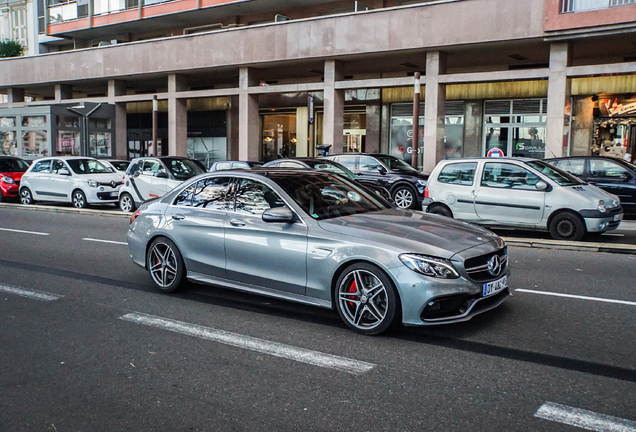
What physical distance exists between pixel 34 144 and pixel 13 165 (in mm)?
6414

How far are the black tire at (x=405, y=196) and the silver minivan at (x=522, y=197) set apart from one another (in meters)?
3.88

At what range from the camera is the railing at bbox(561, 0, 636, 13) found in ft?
61.0

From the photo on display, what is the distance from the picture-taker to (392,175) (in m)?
17.0

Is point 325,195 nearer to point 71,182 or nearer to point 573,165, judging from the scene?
point 573,165

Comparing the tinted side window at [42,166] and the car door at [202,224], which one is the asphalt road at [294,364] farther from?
the tinted side window at [42,166]

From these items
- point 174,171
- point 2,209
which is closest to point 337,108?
point 174,171

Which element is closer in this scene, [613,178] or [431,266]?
[431,266]

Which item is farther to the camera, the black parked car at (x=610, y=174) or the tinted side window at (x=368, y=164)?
the tinted side window at (x=368, y=164)

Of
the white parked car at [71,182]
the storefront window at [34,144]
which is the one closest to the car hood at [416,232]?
the white parked car at [71,182]

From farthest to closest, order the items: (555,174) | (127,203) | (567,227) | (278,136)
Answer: (278,136), (127,203), (555,174), (567,227)

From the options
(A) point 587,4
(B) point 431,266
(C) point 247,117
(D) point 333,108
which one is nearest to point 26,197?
(C) point 247,117

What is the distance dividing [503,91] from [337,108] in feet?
22.0

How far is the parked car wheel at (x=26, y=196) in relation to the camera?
65.5 ft

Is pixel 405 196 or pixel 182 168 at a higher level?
pixel 182 168
